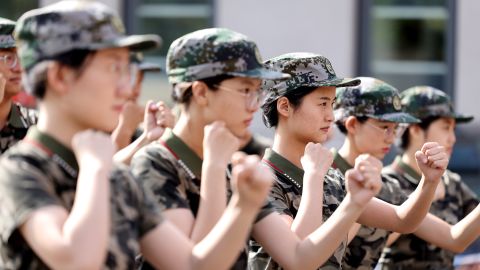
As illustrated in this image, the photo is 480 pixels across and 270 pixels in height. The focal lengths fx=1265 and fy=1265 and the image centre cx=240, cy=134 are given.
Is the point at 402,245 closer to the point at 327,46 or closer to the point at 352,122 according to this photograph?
the point at 352,122

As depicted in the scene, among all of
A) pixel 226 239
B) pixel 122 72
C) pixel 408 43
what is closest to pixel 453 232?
pixel 226 239

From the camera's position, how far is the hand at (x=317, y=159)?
14.1 feet

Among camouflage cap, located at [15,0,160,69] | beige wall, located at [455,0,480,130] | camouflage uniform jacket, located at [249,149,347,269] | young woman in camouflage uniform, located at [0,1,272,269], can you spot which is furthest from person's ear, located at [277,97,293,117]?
beige wall, located at [455,0,480,130]

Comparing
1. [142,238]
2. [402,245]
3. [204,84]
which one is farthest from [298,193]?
[402,245]

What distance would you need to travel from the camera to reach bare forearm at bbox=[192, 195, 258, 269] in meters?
3.38

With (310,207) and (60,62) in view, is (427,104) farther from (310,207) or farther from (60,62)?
(60,62)

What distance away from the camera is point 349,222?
13.1 ft

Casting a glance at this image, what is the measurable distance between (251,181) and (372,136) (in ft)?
7.93

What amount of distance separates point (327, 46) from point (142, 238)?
829cm

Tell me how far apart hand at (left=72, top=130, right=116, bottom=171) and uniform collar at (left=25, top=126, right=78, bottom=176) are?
0.06 metres

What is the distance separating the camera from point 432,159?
4.77 meters

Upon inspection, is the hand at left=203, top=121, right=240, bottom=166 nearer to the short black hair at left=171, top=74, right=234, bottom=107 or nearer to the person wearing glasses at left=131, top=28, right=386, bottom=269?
the person wearing glasses at left=131, top=28, right=386, bottom=269

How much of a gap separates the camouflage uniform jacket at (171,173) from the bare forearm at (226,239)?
0.30 meters

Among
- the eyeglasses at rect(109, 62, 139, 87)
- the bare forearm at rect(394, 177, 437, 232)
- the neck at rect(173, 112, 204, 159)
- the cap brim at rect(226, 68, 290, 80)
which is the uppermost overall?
the eyeglasses at rect(109, 62, 139, 87)
